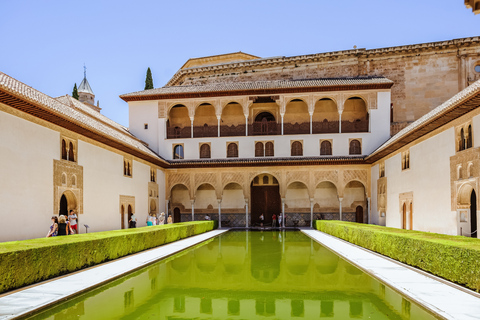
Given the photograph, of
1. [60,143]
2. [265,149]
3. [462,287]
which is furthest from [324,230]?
[462,287]

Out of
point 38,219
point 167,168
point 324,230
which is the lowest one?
point 324,230

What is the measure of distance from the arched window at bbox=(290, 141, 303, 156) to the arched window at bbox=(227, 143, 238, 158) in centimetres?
379

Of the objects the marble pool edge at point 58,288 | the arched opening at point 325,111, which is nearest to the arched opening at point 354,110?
the arched opening at point 325,111

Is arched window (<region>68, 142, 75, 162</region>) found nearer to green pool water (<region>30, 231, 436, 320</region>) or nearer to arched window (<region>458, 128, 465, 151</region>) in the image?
green pool water (<region>30, 231, 436, 320</region>)

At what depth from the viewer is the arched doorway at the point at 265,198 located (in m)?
31.1

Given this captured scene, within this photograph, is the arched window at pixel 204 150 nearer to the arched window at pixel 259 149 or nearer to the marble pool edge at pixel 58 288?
the arched window at pixel 259 149

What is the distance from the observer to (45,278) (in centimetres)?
843

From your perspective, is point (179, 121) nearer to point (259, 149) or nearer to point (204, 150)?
point (204, 150)

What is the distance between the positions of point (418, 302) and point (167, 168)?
78.9ft

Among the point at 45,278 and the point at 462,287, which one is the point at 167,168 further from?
the point at 462,287

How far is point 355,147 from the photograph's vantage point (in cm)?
2839

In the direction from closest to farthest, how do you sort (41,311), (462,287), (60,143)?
(41,311) → (462,287) → (60,143)

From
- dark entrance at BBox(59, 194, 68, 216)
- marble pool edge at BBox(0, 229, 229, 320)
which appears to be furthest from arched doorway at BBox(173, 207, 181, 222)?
marble pool edge at BBox(0, 229, 229, 320)

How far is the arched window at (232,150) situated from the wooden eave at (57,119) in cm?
804
